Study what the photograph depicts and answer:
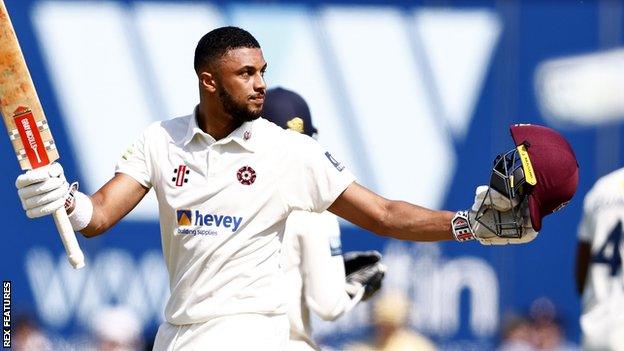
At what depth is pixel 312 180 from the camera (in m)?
6.18

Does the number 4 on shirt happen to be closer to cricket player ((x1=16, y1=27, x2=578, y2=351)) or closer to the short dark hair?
cricket player ((x1=16, y1=27, x2=578, y2=351))

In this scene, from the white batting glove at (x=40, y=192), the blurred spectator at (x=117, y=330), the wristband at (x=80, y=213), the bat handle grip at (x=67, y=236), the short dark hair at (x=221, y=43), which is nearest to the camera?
the white batting glove at (x=40, y=192)

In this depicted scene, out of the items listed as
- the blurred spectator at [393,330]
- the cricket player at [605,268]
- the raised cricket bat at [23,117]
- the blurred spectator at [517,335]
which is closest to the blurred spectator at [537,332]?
the blurred spectator at [517,335]

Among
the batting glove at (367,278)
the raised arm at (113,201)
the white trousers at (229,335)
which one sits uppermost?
the raised arm at (113,201)

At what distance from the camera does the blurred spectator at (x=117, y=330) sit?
1014 centimetres

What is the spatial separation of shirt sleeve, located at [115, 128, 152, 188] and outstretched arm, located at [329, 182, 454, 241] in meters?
0.72

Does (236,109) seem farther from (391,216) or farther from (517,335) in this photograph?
(517,335)

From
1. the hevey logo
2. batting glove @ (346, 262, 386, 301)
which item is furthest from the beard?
batting glove @ (346, 262, 386, 301)

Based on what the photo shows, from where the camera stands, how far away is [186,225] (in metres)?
6.10

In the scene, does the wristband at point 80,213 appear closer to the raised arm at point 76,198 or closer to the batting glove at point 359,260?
the raised arm at point 76,198

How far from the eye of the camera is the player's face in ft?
20.4

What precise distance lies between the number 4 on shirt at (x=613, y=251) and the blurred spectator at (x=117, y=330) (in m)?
4.36

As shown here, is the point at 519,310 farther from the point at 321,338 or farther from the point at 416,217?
the point at 416,217

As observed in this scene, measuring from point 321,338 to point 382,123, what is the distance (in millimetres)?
1538
